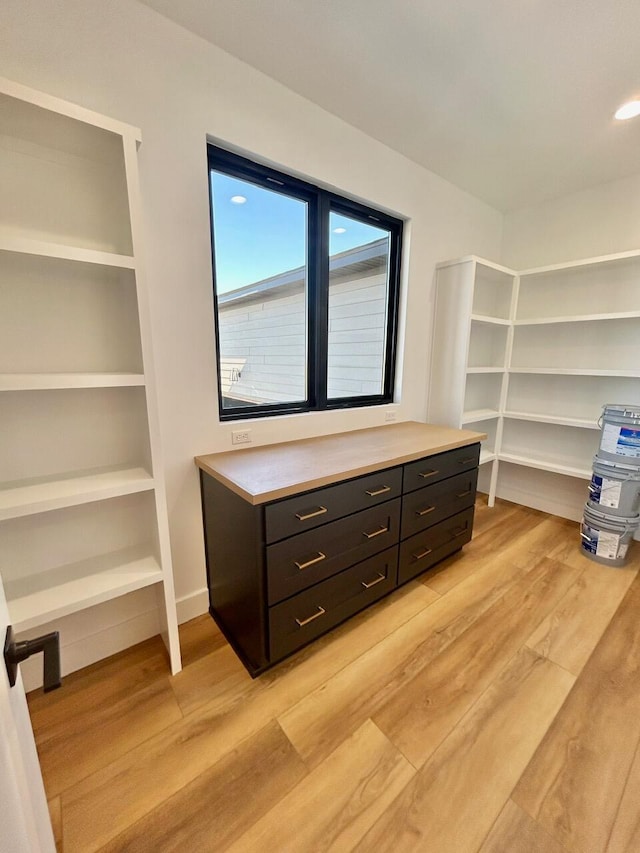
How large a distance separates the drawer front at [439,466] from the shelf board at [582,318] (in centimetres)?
126

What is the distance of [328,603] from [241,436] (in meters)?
0.90

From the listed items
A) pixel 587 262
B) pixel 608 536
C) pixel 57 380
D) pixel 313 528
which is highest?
pixel 587 262

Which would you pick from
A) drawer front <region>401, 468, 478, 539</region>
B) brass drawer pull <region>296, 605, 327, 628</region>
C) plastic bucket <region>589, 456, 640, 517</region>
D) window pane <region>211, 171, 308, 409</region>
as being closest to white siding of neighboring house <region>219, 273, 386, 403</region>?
window pane <region>211, 171, 308, 409</region>

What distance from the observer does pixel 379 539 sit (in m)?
1.73

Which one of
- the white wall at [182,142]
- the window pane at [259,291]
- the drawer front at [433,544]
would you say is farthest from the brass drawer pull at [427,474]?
the window pane at [259,291]

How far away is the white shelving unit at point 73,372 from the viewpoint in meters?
1.16

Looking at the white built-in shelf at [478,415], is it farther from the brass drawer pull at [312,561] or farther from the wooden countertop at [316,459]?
the brass drawer pull at [312,561]

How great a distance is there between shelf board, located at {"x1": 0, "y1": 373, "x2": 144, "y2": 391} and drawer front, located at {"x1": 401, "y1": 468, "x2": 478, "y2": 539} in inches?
54.0

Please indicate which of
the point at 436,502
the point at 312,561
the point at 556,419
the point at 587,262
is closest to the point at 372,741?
the point at 312,561

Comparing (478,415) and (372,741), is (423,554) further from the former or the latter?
(478,415)

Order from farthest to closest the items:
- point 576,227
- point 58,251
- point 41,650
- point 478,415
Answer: point 478,415, point 576,227, point 58,251, point 41,650

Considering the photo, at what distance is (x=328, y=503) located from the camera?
1.48 m

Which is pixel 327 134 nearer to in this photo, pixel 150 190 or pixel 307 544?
pixel 150 190

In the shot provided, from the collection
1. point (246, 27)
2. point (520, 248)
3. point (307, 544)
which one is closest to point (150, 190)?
point (246, 27)
